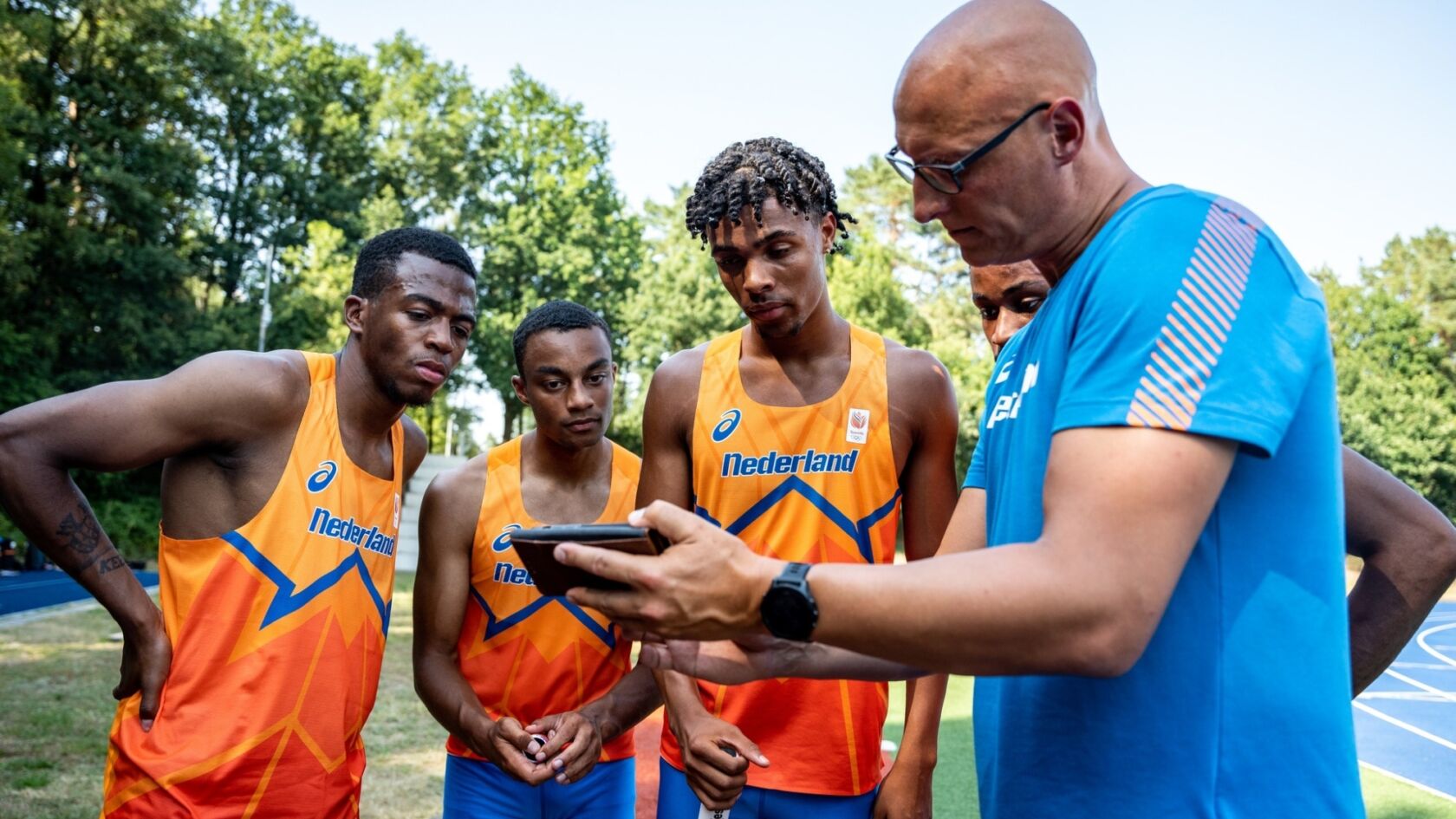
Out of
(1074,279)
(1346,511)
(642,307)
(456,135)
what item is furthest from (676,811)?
(456,135)

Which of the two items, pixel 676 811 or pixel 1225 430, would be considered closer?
pixel 1225 430

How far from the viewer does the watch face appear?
1466 millimetres

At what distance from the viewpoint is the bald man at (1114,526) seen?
4.43 feet

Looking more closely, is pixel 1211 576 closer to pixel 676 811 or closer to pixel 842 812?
pixel 842 812

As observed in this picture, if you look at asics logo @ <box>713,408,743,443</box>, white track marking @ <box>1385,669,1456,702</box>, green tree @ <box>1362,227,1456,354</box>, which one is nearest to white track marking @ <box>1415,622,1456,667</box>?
white track marking @ <box>1385,669,1456,702</box>

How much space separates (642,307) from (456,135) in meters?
11.4

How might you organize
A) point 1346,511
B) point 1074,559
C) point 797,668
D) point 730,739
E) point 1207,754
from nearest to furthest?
point 1074,559
point 1207,754
point 797,668
point 1346,511
point 730,739

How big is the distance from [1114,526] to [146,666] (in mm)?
2963

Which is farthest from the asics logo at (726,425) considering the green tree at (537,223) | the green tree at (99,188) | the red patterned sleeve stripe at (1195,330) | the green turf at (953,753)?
the green tree at (537,223)

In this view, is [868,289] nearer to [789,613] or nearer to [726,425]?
[726,425]

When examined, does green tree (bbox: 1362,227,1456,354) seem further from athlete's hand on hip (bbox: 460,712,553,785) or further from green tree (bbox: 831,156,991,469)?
athlete's hand on hip (bbox: 460,712,553,785)

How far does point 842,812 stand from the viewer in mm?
3223

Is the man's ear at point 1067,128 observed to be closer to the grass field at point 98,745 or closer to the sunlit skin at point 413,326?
the sunlit skin at point 413,326

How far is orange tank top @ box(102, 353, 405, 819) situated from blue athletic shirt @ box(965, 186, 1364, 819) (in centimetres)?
254
